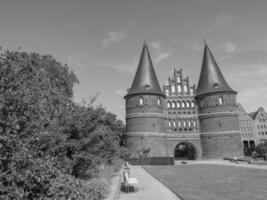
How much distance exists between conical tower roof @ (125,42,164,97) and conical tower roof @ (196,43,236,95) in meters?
8.27

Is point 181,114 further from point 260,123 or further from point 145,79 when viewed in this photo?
point 260,123

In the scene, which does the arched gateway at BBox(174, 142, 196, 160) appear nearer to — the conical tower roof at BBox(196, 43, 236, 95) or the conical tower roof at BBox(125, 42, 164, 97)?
the conical tower roof at BBox(196, 43, 236, 95)

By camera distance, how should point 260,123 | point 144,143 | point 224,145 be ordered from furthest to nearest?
point 260,123, point 224,145, point 144,143

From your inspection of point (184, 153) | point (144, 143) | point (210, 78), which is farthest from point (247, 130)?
point (144, 143)

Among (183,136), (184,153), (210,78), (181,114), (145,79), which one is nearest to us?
(145,79)

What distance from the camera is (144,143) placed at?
38906 millimetres

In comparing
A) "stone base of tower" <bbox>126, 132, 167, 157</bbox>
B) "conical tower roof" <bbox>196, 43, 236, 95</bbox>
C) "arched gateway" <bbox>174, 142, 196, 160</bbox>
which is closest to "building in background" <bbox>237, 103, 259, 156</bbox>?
"arched gateway" <bbox>174, 142, 196, 160</bbox>

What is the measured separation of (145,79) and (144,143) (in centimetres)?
1144

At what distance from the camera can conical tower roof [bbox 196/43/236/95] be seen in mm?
42031

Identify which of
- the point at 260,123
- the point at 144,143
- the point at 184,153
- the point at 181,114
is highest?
the point at 260,123

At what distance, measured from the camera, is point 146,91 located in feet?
133

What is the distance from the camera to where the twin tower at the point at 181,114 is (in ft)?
130

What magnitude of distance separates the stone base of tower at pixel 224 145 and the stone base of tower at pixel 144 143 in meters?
9.21

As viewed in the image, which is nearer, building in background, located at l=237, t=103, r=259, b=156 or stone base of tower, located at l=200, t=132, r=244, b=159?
stone base of tower, located at l=200, t=132, r=244, b=159
